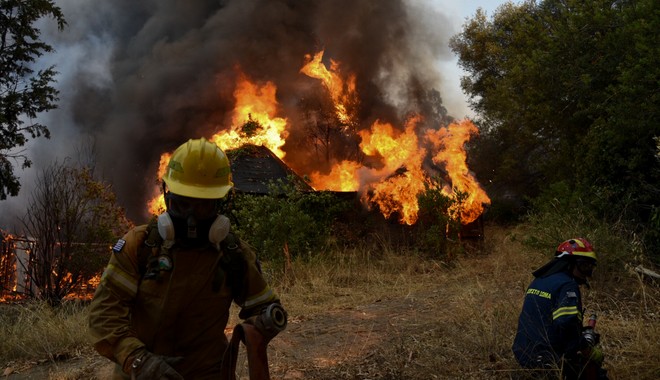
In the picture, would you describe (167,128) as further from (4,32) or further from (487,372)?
(487,372)

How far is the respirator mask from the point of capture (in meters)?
2.48

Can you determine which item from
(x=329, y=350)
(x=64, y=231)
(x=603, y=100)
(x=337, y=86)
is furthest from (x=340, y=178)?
(x=329, y=350)

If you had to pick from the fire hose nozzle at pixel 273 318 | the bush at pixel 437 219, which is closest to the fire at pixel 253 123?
the bush at pixel 437 219

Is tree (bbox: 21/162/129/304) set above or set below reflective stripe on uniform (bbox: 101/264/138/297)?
above

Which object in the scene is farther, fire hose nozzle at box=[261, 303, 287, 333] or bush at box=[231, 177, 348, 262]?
bush at box=[231, 177, 348, 262]

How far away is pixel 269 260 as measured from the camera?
35.4ft

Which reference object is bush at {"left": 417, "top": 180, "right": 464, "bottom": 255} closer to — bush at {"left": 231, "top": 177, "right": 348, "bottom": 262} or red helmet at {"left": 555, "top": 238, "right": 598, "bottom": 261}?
bush at {"left": 231, "top": 177, "right": 348, "bottom": 262}

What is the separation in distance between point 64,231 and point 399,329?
6.12 m

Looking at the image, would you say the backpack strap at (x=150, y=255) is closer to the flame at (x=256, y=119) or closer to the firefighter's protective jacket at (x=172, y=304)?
the firefighter's protective jacket at (x=172, y=304)

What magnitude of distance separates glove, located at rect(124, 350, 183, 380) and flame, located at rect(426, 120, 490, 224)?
12004 millimetres

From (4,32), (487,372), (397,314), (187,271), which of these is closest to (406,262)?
(397,314)

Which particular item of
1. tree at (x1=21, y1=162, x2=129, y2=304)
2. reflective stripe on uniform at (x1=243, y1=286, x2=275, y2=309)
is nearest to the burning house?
tree at (x1=21, y1=162, x2=129, y2=304)

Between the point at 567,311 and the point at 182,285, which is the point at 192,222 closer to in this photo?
the point at 182,285

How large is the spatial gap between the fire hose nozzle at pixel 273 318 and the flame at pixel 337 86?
58.0 ft
